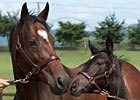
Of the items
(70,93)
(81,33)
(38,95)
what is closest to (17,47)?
(38,95)

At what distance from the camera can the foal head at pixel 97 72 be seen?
6102 millimetres

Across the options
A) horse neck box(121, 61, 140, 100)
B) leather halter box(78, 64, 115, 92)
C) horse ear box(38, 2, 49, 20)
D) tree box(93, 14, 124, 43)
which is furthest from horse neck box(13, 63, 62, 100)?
tree box(93, 14, 124, 43)

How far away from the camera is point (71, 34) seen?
6881 cm

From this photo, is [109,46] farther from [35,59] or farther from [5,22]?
[5,22]

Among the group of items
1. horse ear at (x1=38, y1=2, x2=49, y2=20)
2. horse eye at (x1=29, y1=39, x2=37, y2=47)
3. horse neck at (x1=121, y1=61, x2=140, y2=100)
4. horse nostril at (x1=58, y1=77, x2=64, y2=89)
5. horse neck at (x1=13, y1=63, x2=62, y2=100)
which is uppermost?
horse ear at (x1=38, y1=2, x2=49, y2=20)

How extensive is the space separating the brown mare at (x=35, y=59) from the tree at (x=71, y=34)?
63.5m

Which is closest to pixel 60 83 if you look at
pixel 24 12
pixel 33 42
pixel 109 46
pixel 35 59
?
pixel 35 59

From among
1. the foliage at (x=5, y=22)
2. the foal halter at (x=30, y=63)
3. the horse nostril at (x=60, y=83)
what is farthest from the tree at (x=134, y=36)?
the horse nostril at (x=60, y=83)

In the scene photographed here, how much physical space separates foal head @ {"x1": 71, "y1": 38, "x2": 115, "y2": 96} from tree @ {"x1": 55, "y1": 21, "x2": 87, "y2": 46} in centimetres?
6160

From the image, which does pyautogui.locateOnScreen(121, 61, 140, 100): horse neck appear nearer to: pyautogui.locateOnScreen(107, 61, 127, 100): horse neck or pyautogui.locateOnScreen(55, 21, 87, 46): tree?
pyautogui.locateOnScreen(107, 61, 127, 100): horse neck

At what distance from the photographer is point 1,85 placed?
13.0 feet

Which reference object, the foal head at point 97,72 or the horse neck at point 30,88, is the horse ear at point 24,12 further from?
the foal head at point 97,72

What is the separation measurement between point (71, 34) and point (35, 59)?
212ft

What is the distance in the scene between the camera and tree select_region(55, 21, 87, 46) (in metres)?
68.6
